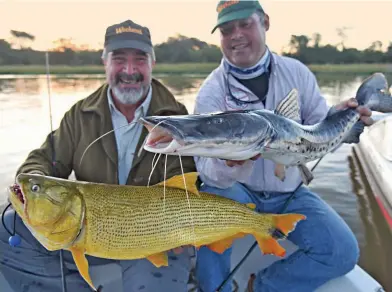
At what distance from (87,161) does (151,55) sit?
3.75ft

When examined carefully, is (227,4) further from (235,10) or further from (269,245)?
(269,245)

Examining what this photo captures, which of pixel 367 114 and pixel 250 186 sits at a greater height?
pixel 367 114

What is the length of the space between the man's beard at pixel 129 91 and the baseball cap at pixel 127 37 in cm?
25

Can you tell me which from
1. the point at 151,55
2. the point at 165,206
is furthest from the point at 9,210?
the point at 151,55

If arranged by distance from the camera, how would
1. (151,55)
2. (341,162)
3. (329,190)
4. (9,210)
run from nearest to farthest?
1. (9,210)
2. (151,55)
3. (329,190)
4. (341,162)

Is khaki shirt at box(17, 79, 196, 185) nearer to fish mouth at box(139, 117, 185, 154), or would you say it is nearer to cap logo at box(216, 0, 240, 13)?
cap logo at box(216, 0, 240, 13)

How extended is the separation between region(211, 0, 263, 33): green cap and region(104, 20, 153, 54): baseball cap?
0.72 m

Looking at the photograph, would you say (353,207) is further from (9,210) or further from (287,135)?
(9,210)

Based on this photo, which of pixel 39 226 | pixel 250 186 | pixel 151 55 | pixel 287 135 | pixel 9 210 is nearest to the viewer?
pixel 39 226

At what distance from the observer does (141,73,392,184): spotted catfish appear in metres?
1.79

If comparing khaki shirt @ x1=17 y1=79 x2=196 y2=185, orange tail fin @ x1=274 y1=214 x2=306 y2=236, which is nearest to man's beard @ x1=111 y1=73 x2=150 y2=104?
khaki shirt @ x1=17 y1=79 x2=196 y2=185

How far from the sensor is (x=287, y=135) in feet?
7.80

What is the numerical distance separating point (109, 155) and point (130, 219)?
1.12m

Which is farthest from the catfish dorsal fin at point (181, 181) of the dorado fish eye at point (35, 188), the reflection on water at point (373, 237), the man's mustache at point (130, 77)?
the reflection on water at point (373, 237)
